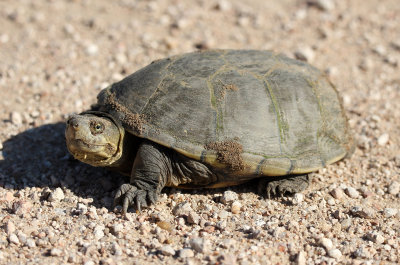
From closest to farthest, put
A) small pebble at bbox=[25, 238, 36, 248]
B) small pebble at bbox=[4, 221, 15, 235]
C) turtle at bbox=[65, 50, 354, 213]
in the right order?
small pebble at bbox=[25, 238, 36, 248]
small pebble at bbox=[4, 221, 15, 235]
turtle at bbox=[65, 50, 354, 213]

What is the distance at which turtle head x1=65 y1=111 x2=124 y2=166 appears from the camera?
159 inches

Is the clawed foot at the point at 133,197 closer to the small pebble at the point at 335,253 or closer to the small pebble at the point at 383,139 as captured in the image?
the small pebble at the point at 335,253

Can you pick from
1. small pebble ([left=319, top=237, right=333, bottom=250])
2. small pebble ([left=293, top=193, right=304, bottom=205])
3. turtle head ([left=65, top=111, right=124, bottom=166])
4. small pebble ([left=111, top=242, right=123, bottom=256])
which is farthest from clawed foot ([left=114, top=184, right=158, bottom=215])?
small pebble ([left=319, top=237, right=333, bottom=250])

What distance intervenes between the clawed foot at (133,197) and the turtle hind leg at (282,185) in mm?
1131

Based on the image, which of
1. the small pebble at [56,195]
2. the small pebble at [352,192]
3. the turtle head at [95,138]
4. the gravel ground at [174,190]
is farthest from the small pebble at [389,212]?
the small pebble at [56,195]

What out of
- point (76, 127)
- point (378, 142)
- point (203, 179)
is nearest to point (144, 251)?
point (203, 179)

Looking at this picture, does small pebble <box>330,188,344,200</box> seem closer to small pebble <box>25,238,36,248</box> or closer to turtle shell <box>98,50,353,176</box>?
turtle shell <box>98,50,353,176</box>

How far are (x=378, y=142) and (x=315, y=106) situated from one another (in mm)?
1311

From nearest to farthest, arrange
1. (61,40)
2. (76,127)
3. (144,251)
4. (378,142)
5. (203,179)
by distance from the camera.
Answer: (144,251), (76,127), (203,179), (378,142), (61,40)

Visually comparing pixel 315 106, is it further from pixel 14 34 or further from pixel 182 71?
pixel 14 34

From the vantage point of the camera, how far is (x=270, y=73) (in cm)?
461

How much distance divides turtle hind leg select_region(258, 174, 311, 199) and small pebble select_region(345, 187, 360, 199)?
41cm

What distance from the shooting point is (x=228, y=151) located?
4148mm

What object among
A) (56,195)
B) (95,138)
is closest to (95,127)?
(95,138)
